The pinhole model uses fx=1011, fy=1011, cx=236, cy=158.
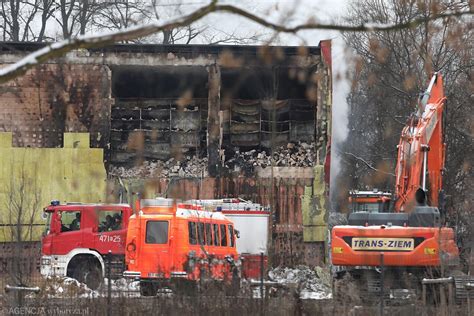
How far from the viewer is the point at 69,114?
3444 cm

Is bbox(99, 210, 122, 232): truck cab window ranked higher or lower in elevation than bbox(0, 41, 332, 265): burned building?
lower

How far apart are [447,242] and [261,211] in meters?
10.2

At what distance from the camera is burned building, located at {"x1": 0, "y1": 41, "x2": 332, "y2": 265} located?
3422 cm

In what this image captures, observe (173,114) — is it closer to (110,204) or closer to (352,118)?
(110,204)

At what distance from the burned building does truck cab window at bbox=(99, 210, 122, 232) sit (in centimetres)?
567

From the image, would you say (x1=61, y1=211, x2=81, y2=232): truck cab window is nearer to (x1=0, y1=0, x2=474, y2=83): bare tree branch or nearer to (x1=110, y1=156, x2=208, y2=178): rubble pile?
(x1=110, y1=156, x2=208, y2=178): rubble pile

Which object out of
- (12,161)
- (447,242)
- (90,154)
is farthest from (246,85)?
(447,242)

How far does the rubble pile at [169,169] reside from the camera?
34.6 m

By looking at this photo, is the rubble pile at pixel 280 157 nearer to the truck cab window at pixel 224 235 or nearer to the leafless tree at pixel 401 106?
the leafless tree at pixel 401 106

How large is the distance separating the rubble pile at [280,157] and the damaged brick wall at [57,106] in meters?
4.62

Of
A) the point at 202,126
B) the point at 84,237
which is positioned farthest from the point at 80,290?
the point at 202,126

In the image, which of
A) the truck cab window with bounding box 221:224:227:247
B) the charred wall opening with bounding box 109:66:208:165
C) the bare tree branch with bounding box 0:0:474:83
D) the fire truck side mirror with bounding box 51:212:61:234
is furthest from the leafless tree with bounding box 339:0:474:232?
the bare tree branch with bounding box 0:0:474:83

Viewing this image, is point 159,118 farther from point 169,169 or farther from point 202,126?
point 169,169

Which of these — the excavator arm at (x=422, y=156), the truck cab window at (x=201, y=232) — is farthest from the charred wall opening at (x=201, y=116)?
the excavator arm at (x=422, y=156)
